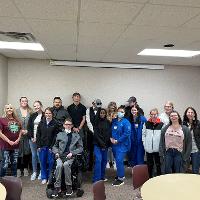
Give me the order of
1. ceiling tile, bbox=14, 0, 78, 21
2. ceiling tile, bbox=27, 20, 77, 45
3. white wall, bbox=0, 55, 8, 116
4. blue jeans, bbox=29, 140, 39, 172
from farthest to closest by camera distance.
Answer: white wall, bbox=0, 55, 8, 116
blue jeans, bbox=29, 140, 39, 172
ceiling tile, bbox=27, 20, 77, 45
ceiling tile, bbox=14, 0, 78, 21

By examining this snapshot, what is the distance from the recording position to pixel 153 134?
4754 millimetres

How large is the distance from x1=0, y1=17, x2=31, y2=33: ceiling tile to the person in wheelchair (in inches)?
77.7

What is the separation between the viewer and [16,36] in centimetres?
374

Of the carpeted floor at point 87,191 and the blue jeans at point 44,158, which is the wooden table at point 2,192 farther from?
the blue jeans at point 44,158

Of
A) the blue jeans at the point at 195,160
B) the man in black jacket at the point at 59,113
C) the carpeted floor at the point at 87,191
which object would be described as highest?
the man in black jacket at the point at 59,113

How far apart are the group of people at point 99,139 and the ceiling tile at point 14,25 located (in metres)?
1.86

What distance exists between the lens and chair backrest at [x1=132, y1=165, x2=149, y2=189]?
3325 mm

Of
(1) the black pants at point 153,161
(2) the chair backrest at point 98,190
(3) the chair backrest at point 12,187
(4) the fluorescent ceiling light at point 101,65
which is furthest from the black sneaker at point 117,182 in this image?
(4) the fluorescent ceiling light at point 101,65

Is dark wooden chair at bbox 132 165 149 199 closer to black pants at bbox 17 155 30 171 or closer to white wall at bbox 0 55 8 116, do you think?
black pants at bbox 17 155 30 171

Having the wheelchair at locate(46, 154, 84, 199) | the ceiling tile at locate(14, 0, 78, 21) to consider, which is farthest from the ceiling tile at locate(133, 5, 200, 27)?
the wheelchair at locate(46, 154, 84, 199)

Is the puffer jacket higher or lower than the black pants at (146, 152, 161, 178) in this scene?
higher

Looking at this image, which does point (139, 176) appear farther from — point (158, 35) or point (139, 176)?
point (158, 35)

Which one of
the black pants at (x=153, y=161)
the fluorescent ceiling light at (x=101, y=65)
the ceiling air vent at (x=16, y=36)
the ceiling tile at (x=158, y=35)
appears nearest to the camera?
the ceiling tile at (x=158, y=35)

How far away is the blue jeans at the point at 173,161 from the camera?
4.08m
